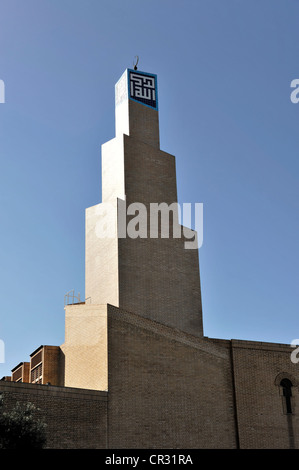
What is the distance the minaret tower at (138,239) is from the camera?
88.9ft

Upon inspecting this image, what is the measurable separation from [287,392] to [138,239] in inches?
360

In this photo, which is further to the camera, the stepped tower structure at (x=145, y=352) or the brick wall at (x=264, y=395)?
the brick wall at (x=264, y=395)

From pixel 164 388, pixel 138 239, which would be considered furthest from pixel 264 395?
pixel 138 239

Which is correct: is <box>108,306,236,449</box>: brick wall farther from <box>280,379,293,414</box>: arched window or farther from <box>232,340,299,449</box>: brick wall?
<box>280,379,293,414</box>: arched window

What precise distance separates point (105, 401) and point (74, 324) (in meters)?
3.84

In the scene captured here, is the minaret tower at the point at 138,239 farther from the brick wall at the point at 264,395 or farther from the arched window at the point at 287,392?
the arched window at the point at 287,392

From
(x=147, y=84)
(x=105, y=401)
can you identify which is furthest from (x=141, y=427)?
(x=147, y=84)

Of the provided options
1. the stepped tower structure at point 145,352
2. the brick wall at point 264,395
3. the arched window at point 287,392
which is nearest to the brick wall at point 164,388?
the stepped tower structure at point 145,352

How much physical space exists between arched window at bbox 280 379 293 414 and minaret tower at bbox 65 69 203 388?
4.19 meters

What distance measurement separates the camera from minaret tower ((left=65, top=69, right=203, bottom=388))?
88.9 ft

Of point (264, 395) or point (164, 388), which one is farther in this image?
point (264, 395)

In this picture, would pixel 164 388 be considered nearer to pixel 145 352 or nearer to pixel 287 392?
pixel 145 352

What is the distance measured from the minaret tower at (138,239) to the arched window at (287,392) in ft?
13.8

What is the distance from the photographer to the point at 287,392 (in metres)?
27.5
